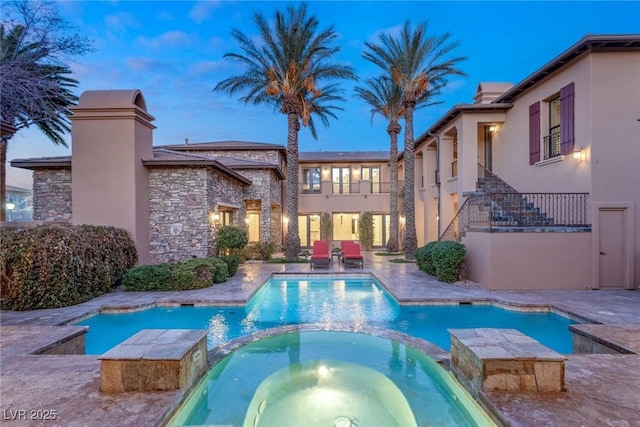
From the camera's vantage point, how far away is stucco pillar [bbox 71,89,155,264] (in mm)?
11422

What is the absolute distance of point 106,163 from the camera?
11453 millimetres

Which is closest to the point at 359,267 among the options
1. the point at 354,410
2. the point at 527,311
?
the point at 527,311

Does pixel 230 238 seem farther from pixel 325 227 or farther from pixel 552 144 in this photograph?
pixel 552 144

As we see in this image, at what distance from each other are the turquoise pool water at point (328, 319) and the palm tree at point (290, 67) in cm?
765

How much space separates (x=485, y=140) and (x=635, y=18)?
20.5 ft

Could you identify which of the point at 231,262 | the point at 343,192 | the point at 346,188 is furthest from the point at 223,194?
the point at 346,188

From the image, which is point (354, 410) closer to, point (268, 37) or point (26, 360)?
point (26, 360)

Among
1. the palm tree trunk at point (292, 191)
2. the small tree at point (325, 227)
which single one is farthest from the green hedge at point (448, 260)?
the small tree at point (325, 227)

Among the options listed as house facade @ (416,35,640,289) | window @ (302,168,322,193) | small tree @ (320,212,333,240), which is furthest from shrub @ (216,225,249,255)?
window @ (302,168,322,193)

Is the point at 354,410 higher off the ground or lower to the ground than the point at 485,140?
lower

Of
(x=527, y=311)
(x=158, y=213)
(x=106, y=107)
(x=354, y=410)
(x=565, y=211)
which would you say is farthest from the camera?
(x=158, y=213)

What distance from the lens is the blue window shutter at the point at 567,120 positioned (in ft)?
33.4

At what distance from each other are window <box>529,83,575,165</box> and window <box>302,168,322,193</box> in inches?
568

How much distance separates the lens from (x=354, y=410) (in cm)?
404
